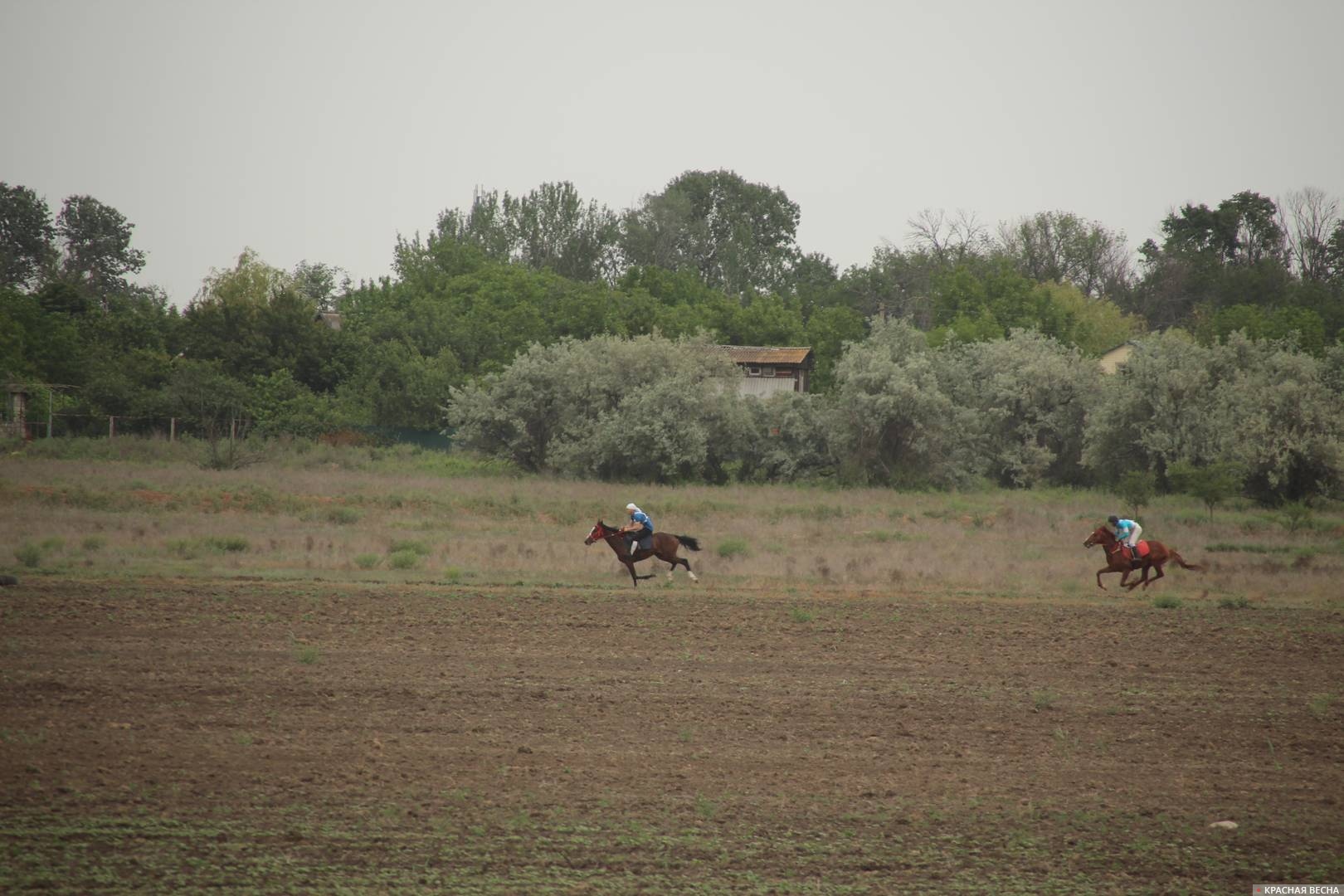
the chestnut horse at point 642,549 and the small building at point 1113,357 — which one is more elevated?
the small building at point 1113,357

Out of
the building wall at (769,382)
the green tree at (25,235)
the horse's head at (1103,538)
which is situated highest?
the green tree at (25,235)

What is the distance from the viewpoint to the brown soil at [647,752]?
8562 mm

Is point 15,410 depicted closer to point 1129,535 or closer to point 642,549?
point 642,549

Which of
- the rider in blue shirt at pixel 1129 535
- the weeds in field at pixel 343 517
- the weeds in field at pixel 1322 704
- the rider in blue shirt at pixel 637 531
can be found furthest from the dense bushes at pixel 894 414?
the weeds in field at pixel 1322 704

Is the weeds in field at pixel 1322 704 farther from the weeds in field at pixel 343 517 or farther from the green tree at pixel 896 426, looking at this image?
the green tree at pixel 896 426

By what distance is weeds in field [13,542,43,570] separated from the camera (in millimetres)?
21719

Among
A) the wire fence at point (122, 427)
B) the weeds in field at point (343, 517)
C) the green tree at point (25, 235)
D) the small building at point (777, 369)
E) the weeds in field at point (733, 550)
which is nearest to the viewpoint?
the weeds in field at point (733, 550)

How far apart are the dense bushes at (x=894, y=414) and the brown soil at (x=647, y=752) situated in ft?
97.2

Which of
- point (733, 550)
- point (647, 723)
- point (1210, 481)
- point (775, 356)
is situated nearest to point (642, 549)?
point (733, 550)

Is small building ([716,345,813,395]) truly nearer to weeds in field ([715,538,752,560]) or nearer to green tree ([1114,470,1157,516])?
green tree ([1114,470,1157,516])

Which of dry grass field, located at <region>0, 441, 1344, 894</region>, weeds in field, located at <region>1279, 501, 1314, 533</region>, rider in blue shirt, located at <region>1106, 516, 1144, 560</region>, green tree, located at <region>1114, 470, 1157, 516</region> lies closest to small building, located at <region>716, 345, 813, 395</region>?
green tree, located at <region>1114, 470, 1157, 516</region>

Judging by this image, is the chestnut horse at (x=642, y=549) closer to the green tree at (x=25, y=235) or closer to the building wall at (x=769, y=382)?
the building wall at (x=769, y=382)

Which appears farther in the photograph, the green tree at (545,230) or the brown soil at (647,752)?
the green tree at (545,230)

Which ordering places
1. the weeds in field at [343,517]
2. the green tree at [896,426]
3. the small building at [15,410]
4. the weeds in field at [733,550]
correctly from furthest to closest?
the small building at [15,410], the green tree at [896,426], the weeds in field at [343,517], the weeds in field at [733,550]
